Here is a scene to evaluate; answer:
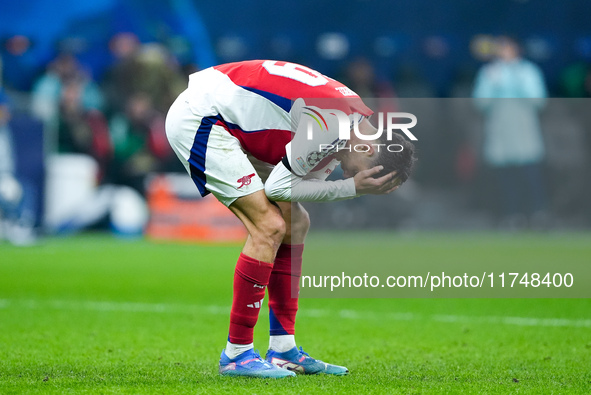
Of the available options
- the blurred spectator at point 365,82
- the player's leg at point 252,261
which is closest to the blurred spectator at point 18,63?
the blurred spectator at point 365,82

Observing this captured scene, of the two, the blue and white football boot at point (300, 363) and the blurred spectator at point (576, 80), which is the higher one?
the blurred spectator at point (576, 80)

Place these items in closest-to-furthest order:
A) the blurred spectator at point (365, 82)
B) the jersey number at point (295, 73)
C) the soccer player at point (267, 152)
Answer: the soccer player at point (267, 152)
the jersey number at point (295, 73)
the blurred spectator at point (365, 82)

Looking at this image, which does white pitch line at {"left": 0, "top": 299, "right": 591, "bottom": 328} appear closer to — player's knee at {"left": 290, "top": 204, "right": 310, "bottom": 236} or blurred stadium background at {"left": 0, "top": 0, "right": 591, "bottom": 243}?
player's knee at {"left": 290, "top": 204, "right": 310, "bottom": 236}

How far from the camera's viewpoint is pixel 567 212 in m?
11.7

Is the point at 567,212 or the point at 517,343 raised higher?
the point at 567,212

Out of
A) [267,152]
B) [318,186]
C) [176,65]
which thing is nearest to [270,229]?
[318,186]

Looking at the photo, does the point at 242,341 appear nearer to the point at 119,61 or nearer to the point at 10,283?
the point at 10,283

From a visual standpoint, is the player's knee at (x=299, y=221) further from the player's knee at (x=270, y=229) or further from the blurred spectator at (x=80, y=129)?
the blurred spectator at (x=80, y=129)

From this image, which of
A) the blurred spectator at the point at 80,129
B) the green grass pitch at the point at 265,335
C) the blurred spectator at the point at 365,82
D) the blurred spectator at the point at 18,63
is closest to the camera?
the green grass pitch at the point at 265,335

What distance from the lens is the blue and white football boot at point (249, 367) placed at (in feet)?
15.8

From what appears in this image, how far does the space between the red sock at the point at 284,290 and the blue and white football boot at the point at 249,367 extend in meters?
0.33

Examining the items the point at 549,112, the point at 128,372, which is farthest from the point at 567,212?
the point at 128,372

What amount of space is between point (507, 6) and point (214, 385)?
1335 centimetres

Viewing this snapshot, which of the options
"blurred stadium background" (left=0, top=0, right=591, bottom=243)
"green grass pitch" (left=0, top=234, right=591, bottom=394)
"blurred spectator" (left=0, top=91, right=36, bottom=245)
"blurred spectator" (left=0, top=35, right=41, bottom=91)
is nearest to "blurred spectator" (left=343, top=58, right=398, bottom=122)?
"blurred stadium background" (left=0, top=0, right=591, bottom=243)
